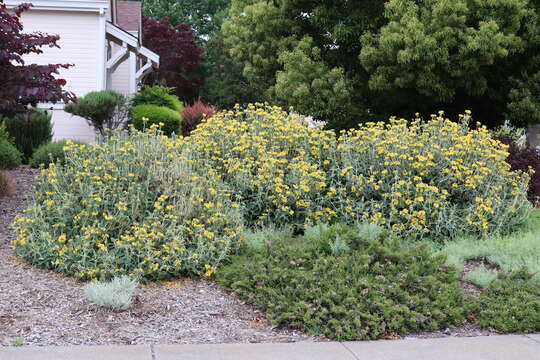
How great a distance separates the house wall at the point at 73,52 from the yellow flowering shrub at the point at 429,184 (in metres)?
9.34

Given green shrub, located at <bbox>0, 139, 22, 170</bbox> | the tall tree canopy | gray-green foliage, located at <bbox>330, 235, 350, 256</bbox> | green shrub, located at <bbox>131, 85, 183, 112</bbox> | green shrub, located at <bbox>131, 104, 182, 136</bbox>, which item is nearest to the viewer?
gray-green foliage, located at <bbox>330, 235, 350, 256</bbox>

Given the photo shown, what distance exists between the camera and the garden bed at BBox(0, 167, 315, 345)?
429 centimetres

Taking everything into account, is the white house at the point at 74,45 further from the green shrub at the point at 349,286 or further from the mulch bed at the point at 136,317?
the green shrub at the point at 349,286

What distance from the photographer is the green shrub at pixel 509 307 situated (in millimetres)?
4715

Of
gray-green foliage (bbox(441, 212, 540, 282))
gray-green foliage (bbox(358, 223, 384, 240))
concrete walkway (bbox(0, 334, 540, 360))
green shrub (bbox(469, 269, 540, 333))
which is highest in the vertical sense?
gray-green foliage (bbox(358, 223, 384, 240))

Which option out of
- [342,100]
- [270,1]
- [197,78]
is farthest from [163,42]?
[342,100]

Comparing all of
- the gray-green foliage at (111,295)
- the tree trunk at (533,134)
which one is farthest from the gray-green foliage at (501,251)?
the tree trunk at (533,134)

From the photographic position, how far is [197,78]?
3328 centimetres

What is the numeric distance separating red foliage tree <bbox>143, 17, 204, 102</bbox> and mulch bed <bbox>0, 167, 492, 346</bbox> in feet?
91.8

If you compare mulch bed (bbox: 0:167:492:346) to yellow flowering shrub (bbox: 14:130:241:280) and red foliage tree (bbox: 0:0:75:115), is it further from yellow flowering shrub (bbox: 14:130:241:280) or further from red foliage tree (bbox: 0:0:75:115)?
red foliage tree (bbox: 0:0:75:115)

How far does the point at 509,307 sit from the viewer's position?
4.83 meters

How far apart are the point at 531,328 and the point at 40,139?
10.2 metres

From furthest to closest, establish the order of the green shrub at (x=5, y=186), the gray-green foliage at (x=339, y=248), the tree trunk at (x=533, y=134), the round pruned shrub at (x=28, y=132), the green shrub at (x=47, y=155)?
the tree trunk at (x=533, y=134) < the round pruned shrub at (x=28, y=132) < the green shrub at (x=47, y=155) < the green shrub at (x=5, y=186) < the gray-green foliage at (x=339, y=248)

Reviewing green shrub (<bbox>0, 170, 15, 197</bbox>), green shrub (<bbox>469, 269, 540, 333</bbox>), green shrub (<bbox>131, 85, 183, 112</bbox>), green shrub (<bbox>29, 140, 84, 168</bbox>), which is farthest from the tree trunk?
green shrub (<bbox>0, 170, 15, 197</bbox>)
